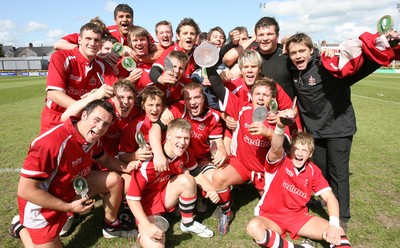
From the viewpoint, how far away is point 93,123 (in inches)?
112

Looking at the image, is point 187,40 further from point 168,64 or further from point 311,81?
point 311,81

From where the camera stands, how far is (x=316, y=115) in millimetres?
3709

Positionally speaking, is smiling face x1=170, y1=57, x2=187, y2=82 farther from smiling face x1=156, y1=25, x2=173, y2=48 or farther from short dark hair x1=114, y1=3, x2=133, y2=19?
short dark hair x1=114, y1=3, x2=133, y2=19

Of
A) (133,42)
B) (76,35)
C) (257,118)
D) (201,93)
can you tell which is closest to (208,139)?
(201,93)

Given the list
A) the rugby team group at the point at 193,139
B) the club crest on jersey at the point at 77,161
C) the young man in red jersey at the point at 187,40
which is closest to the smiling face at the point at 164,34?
the young man in red jersey at the point at 187,40

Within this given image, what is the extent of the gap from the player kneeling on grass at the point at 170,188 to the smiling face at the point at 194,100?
460 mm

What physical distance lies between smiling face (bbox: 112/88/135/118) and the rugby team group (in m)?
0.02

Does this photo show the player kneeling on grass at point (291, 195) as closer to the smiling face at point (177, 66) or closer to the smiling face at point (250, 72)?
the smiling face at point (250, 72)

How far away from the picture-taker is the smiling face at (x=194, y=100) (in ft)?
12.3

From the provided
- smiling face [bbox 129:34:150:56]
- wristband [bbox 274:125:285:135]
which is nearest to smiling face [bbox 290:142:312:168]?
wristband [bbox 274:125:285:135]

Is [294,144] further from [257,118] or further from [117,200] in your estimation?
[117,200]

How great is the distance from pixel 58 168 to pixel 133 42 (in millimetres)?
2289

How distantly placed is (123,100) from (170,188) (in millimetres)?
1222

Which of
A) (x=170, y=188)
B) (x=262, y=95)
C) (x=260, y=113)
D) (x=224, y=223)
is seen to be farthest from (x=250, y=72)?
(x=224, y=223)
